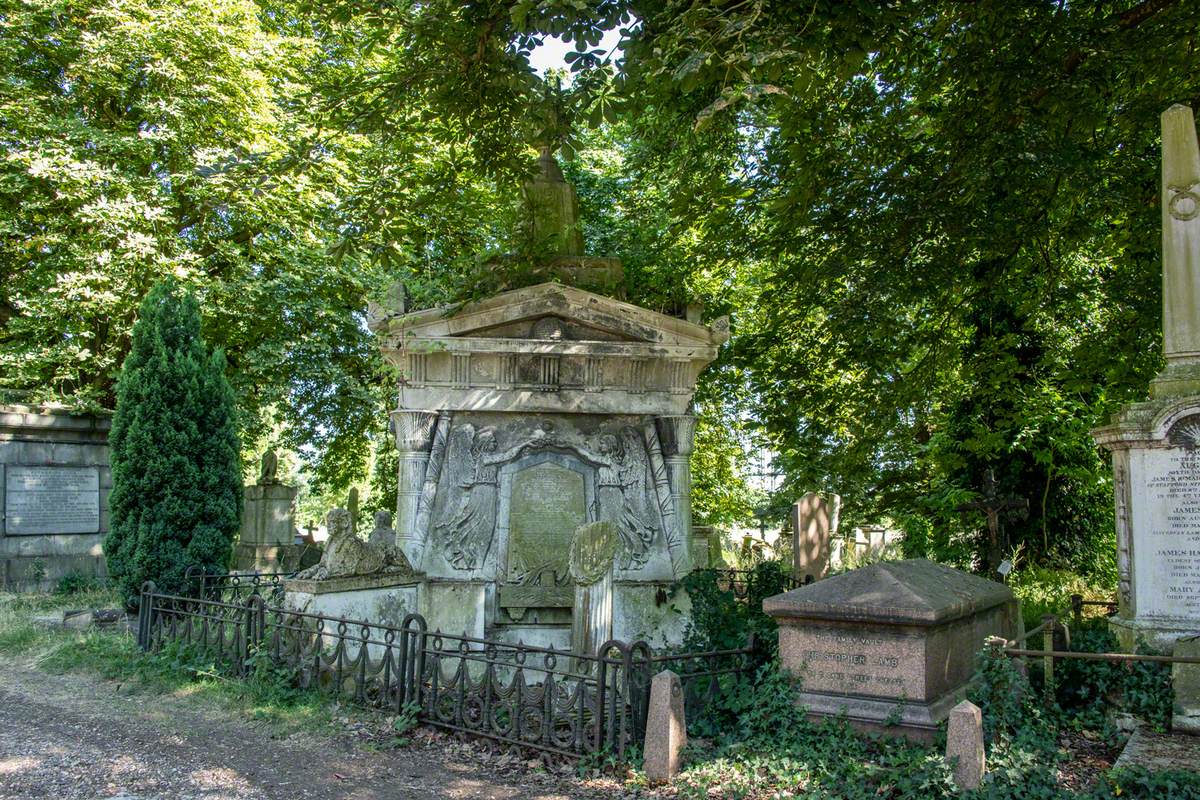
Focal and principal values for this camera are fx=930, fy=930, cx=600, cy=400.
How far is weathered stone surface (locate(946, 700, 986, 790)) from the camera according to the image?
503cm

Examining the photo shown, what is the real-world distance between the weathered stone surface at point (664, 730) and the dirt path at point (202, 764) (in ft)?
1.51

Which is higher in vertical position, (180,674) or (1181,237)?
(1181,237)

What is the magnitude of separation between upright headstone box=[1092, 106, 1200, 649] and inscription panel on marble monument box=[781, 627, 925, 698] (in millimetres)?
2124

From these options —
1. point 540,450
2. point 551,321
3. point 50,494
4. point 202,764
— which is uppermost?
point 551,321

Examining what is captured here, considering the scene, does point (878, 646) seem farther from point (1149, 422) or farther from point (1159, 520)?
point (1149, 422)

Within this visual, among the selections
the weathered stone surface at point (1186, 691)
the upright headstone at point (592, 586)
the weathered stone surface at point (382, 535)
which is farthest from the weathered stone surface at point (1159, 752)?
the weathered stone surface at point (382, 535)

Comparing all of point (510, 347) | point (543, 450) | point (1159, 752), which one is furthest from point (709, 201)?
point (1159, 752)

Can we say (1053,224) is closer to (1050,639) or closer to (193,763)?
(1050,639)

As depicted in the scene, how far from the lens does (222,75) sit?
16.6m

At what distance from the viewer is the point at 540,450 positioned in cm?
979

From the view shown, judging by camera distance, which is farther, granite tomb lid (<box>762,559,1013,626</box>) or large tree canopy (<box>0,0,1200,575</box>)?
large tree canopy (<box>0,0,1200,575</box>)

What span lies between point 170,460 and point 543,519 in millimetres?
4978

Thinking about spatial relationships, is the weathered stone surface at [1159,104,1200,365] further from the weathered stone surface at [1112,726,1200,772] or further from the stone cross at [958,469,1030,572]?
the stone cross at [958,469,1030,572]

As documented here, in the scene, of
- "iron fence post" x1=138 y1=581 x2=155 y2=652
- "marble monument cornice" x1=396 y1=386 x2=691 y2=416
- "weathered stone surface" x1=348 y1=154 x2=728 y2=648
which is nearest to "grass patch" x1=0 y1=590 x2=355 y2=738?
"iron fence post" x1=138 y1=581 x2=155 y2=652
